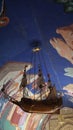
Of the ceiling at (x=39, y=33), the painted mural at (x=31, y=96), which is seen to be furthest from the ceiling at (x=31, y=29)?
the painted mural at (x=31, y=96)

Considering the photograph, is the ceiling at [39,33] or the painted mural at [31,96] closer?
the ceiling at [39,33]

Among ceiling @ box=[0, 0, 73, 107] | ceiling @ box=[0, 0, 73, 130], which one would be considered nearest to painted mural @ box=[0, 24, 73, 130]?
ceiling @ box=[0, 0, 73, 130]

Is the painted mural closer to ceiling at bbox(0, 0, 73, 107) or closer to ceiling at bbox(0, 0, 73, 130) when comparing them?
ceiling at bbox(0, 0, 73, 130)

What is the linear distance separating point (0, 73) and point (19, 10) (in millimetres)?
3531

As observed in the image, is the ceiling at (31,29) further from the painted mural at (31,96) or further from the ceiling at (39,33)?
the painted mural at (31,96)

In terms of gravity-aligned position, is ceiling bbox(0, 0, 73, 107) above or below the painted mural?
above

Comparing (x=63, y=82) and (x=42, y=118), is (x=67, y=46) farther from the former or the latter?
(x=42, y=118)

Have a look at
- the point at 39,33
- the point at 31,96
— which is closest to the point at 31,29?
the point at 39,33

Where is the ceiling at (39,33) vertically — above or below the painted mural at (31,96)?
above

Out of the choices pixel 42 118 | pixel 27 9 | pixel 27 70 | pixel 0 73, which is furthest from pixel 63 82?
pixel 27 9

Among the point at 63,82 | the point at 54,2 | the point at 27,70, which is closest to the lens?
the point at 54,2

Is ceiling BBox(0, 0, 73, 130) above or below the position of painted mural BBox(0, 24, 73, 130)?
above

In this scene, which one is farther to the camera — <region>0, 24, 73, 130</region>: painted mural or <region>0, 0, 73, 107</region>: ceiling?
<region>0, 24, 73, 130</region>: painted mural

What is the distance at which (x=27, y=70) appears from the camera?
10.5m
